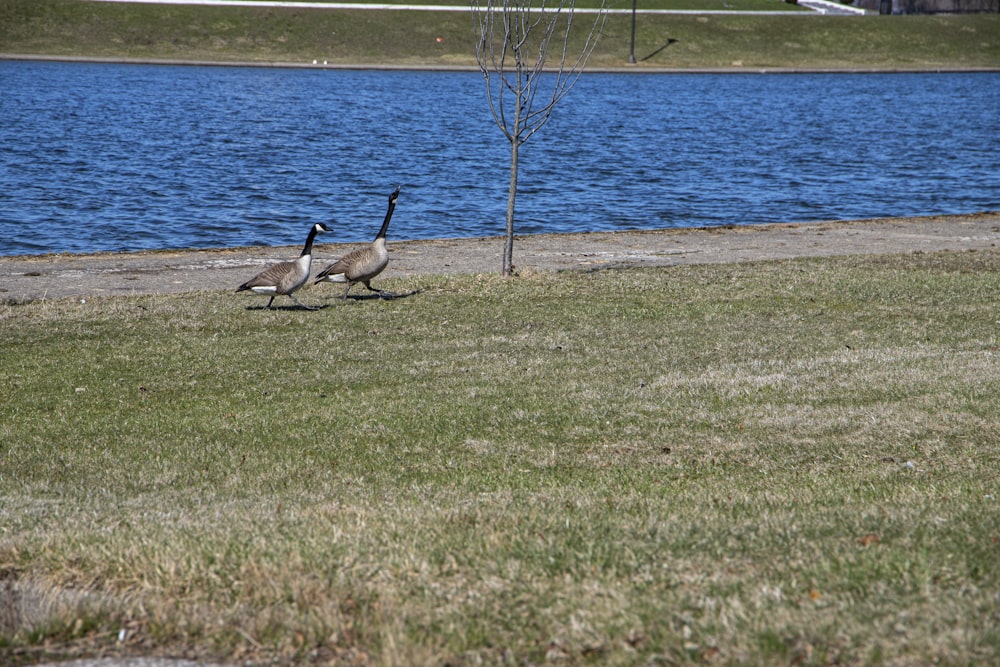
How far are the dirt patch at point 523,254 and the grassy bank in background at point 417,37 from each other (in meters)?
65.0

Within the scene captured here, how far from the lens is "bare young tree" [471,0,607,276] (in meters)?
16.1

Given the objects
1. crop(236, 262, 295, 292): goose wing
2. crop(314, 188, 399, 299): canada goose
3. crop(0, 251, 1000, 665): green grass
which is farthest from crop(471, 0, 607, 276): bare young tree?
crop(236, 262, 295, 292): goose wing

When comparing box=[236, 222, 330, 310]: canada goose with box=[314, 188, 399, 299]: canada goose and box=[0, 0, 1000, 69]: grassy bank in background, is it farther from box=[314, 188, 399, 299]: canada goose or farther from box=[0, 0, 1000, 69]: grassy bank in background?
box=[0, 0, 1000, 69]: grassy bank in background

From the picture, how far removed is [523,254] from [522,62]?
138 inches

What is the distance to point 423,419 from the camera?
376 inches

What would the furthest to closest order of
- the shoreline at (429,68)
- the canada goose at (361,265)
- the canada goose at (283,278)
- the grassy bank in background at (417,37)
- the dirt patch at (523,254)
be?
the grassy bank in background at (417,37), the shoreline at (429,68), the dirt patch at (523,254), the canada goose at (361,265), the canada goose at (283,278)

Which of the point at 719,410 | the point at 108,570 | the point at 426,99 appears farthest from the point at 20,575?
the point at 426,99

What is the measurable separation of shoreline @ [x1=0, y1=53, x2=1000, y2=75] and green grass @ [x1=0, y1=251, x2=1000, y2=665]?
69597 mm

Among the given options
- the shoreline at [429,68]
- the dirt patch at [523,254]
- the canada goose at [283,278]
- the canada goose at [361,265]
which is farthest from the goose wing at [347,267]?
the shoreline at [429,68]

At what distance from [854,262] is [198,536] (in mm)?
14202

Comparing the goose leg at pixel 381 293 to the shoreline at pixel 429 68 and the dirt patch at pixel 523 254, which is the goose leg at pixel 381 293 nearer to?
the dirt patch at pixel 523 254

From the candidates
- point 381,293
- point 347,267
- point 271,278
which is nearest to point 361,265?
point 347,267

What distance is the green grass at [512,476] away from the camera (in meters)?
4.85

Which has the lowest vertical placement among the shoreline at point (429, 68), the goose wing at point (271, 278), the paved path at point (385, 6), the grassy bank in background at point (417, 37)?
the goose wing at point (271, 278)
